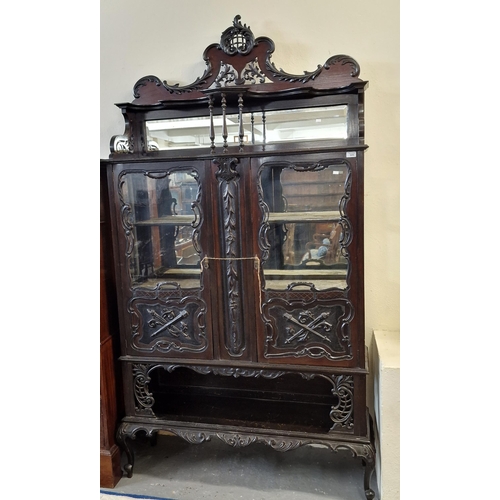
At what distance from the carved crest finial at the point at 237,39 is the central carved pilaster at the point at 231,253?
58 cm

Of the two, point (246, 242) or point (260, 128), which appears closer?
point (246, 242)

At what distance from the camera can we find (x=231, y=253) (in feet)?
5.48

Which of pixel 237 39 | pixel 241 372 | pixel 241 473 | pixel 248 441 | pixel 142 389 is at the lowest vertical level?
pixel 241 473

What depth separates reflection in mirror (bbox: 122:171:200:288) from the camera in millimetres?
1744

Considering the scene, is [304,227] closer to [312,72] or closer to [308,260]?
[308,260]

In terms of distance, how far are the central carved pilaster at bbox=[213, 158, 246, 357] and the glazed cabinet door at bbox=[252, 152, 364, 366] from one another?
0.09m

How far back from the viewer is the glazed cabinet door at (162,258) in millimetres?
1722

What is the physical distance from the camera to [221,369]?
5.73ft

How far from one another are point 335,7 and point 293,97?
0.49 metres

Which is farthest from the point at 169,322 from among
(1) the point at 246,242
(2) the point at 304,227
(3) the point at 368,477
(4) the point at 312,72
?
(4) the point at 312,72

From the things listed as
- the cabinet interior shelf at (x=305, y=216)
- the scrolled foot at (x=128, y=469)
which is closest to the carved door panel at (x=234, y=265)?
the cabinet interior shelf at (x=305, y=216)

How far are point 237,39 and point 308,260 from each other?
1.08m

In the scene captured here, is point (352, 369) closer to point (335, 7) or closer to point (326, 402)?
point (326, 402)
